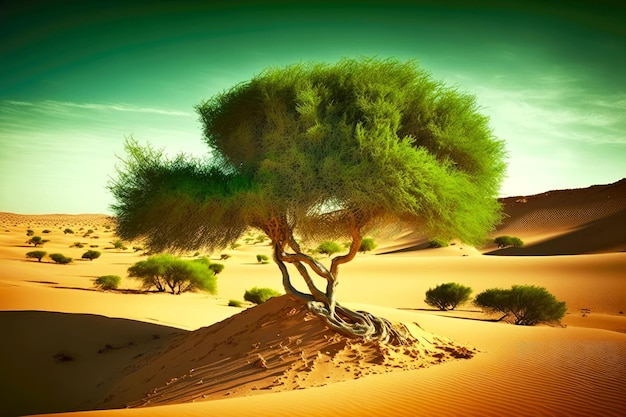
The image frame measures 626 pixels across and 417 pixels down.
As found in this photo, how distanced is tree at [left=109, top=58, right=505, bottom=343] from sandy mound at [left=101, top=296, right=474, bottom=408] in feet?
1.95

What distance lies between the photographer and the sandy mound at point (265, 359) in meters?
9.59

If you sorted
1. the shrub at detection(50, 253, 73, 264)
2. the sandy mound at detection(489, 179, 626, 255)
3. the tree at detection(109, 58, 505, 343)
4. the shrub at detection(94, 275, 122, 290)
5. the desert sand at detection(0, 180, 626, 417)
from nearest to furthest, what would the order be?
the desert sand at detection(0, 180, 626, 417)
the tree at detection(109, 58, 505, 343)
the shrub at detection(94, 275, 122, 290)
the shrub at detection(50, 253, 73, 264)
the sandy mound at detection(489, 179, 626, 255)

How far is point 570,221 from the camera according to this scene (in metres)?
79.2

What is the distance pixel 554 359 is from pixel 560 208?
86355 mm

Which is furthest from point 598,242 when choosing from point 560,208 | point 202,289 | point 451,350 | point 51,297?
point 51,297

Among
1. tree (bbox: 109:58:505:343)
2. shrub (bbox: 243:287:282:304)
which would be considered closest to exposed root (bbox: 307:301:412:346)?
tree (bbox: 109:58:505:343)

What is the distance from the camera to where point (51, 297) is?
2009 centimetres

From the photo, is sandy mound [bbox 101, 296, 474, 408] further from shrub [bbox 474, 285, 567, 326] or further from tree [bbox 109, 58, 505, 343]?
shrub [bbox 474, 285, 567, 326]

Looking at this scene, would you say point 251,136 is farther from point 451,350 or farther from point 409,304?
point 409,304

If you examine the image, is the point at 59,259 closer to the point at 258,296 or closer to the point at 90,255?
the point at 90,255

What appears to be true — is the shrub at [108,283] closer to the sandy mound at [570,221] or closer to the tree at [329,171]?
the tree at [329,171]

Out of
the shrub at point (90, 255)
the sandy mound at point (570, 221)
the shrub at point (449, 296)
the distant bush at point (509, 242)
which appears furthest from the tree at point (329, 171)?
the distant bush at point (509, 242)

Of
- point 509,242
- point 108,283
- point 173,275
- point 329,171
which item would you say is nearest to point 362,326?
point 329,171

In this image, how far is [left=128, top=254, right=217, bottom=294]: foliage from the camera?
86.7 ft
